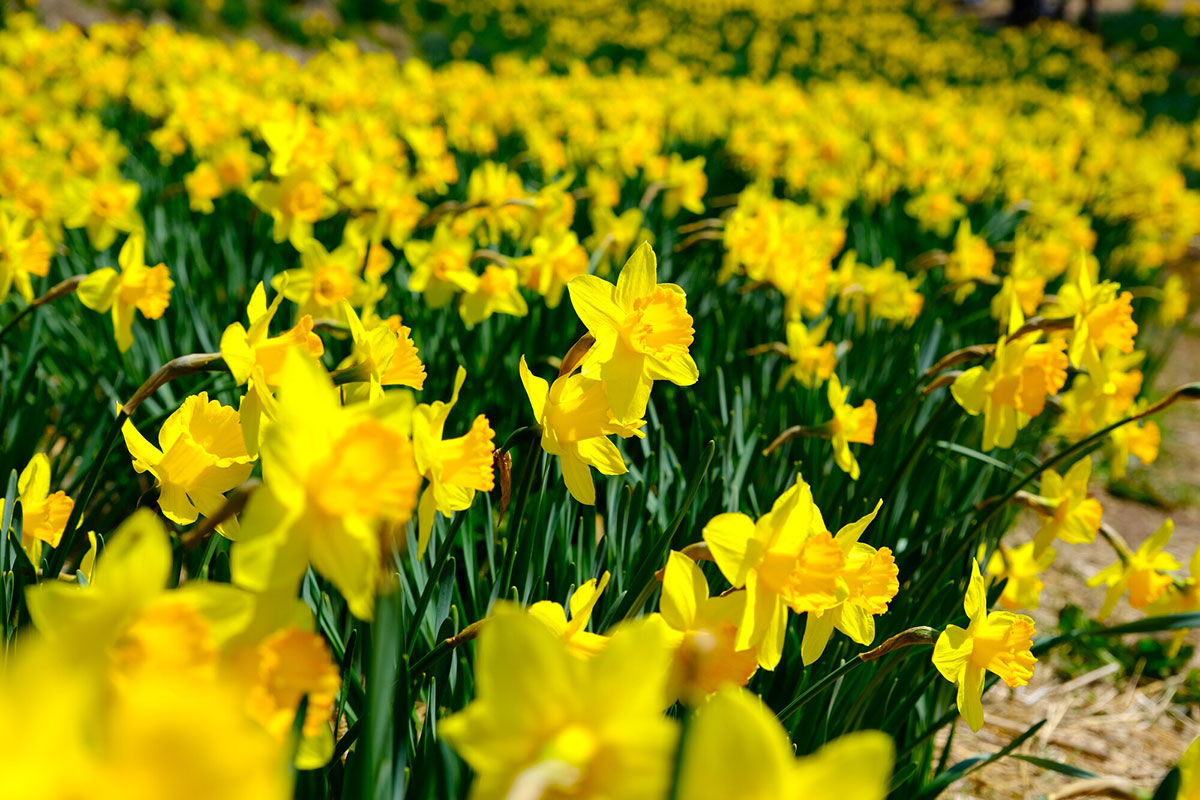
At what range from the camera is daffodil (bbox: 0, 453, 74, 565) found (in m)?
1.16

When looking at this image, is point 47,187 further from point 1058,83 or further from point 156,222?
point 1058,83

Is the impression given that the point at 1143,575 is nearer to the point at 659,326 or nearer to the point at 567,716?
the point at 659,326

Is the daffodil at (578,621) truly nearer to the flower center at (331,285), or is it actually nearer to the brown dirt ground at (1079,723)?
the brown dirt ground at (1079,723)

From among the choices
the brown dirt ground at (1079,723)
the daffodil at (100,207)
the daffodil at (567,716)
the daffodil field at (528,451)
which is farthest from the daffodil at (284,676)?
Result: the daffodil at (100,207)

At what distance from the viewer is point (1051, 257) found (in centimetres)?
341

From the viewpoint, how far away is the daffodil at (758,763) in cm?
51

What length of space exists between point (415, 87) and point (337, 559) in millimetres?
5482

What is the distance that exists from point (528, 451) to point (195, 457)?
0.42m

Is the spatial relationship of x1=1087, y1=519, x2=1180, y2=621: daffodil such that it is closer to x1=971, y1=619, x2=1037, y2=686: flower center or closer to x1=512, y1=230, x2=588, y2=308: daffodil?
x1=971, y1=619, x2=1037, y2=686: flower center

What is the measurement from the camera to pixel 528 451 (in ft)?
4.08

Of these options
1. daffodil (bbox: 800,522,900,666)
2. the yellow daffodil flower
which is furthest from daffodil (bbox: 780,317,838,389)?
daffodil (bbox: 800,522,900,666)

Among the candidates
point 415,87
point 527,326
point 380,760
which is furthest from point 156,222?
point 415,87

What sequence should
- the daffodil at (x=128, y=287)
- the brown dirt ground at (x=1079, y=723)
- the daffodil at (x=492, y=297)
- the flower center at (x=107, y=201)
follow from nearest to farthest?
the daffodil at (x=128, y=287) → the brown dirt ground at (x=1079, y=723) → the daffodil at (x=492, y=297) → the flower center at (x=107, y=201)

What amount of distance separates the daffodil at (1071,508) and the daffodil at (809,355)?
2.14 feet
